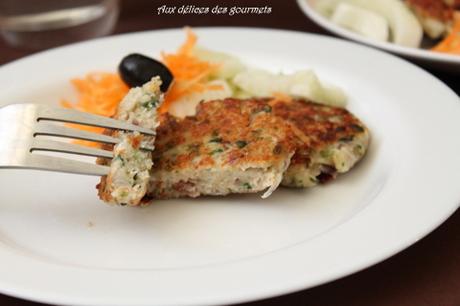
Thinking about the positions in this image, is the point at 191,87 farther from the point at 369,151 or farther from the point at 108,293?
the point at 108,293

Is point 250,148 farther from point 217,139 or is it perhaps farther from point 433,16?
point 433,16

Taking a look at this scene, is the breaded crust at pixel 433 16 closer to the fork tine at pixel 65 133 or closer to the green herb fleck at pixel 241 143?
the green herb fleck at pixel 241 143

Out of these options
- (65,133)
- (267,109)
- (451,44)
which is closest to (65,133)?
(65,133)

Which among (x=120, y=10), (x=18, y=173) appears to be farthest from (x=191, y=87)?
(x=120, y=10)

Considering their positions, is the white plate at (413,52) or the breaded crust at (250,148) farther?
the white plate at (413,52)

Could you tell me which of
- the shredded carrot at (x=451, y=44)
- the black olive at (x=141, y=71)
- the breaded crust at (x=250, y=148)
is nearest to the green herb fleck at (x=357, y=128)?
the breaded crust at (x=250, y=148)

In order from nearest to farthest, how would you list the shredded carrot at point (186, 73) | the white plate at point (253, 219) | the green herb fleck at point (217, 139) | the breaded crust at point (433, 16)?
the white plate at point (253, 219) < the green herb fleck at point (217, 139) < the shredded carrot at point (186, 73) < the breaded crust at point (433, 16)

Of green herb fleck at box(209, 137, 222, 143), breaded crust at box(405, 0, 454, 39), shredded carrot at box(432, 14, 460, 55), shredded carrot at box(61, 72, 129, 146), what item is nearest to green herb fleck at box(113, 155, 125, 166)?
green herb fleck at box(209, 137, 222, 143)
